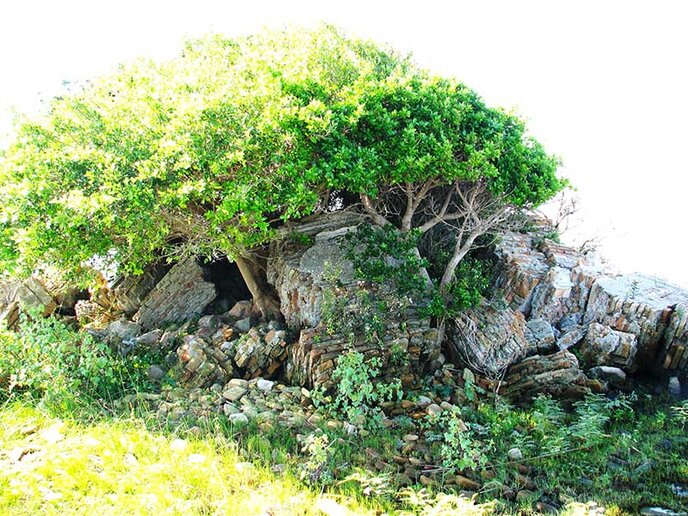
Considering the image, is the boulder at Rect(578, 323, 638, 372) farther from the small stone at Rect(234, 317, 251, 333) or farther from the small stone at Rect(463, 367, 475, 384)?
the small stone at Rect(234, 317, 251, 333)

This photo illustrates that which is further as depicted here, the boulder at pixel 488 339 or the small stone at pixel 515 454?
the boulder at pixel 488 339

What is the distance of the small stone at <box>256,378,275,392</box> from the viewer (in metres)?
8.63

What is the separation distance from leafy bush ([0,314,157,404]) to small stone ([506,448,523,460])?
567cm

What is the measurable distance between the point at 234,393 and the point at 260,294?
3065 mm

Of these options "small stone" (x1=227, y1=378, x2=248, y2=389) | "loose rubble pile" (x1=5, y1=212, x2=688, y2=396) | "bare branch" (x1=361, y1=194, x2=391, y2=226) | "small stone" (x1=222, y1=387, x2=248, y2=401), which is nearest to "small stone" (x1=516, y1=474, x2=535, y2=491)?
"loose rubble pile" (x1=5, y1=212, x2=688, y2=396)

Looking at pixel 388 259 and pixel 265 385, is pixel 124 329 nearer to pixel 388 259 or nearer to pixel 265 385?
pixel 265 385

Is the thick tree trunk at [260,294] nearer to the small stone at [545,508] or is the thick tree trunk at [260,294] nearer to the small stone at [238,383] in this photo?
the small stone at [238,383]

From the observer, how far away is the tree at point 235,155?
7723mm

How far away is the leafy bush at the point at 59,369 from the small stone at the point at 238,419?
205 cm

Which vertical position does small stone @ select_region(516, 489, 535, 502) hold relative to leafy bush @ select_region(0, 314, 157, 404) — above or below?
below

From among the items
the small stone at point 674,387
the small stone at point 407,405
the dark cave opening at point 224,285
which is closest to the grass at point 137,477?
the small stone at point 407,405

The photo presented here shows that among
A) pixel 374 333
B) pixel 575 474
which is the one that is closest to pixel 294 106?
pixel 374 333

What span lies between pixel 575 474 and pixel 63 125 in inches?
370

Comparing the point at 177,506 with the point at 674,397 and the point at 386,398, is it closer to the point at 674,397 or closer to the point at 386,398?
the point at 386,398
